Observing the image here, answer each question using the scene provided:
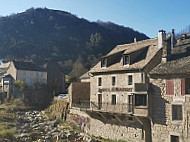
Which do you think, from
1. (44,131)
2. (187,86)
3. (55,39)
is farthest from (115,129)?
(55,39)

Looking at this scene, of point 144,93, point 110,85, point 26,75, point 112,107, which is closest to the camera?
point 144,93

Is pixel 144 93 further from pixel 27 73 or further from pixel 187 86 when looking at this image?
pixel 27 73

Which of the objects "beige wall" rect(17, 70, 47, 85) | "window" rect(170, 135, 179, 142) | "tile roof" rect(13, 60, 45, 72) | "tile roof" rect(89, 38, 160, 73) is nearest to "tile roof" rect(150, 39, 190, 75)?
"tile roof" rect(89, 38, 160, 73)

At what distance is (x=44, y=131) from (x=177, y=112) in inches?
850

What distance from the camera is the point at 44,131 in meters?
34.5

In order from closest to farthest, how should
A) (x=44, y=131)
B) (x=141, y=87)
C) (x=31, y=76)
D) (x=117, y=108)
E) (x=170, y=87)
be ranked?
(x=170, y=87) → (x=141, y=87) → (x=117, y=108) → (x=44, y=131) → (x=31, y=76)

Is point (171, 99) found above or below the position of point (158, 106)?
above

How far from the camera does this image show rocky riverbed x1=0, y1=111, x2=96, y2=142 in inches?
1181

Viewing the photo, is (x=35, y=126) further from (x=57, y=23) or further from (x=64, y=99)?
(x=57, y=23)

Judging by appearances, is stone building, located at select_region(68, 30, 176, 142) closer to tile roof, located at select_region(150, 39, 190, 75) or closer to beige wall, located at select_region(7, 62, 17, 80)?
tile roof, located at select_region(150, 39, 190, 75)

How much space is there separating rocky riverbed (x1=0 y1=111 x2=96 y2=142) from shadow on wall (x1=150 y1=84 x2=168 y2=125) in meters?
9.36

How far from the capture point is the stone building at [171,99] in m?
19.7

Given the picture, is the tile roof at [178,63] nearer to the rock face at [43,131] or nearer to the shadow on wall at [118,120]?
the shadow on wall at [118,120]

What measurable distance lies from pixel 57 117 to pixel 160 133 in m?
23.0
